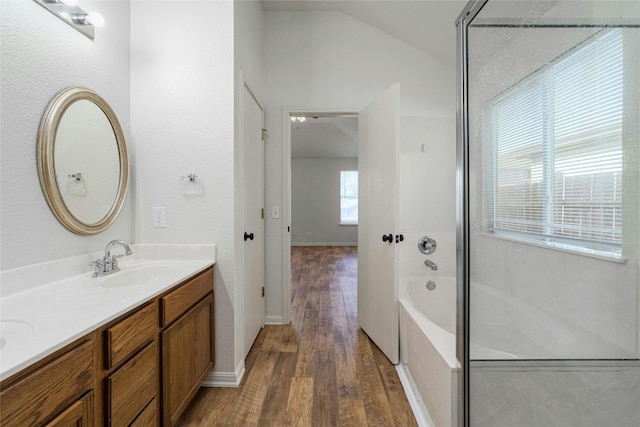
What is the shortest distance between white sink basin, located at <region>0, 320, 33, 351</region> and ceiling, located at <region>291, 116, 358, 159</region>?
14.6 feet

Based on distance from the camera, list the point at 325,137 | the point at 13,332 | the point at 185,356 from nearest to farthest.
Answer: the point at 13,332 < the point at 185,356 < the point at 325,137

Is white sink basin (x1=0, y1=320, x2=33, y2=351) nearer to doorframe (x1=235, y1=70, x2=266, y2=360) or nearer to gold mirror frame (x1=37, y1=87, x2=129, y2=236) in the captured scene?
gold mirror frame (x1=37, y1=87, x2=129, y2=236)

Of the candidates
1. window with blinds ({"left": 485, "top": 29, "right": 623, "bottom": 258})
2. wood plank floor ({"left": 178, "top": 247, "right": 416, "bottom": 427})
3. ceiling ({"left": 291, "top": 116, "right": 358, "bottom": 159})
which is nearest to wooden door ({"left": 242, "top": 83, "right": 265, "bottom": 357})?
wood plank floor ({"left": 178, "top": 247, "right": 416, "bottom": 427})

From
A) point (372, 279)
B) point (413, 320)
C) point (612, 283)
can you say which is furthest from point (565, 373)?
point (372, 279)

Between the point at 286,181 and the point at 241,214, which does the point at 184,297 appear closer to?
the point at 241,214

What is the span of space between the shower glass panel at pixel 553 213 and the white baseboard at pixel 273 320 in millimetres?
1857

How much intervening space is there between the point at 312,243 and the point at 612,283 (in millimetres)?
7503

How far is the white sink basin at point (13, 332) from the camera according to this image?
755 millimetres

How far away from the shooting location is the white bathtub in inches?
Result: 49.4

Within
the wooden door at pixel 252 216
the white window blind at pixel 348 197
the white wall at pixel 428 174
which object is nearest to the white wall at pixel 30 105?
the wooden door at pixel 252 216

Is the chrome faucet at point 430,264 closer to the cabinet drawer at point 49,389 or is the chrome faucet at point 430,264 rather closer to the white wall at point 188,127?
the white wall at point 188,127

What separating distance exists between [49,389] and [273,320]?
211 cm

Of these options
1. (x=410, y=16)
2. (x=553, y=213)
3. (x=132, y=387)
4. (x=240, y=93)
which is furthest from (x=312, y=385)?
(x=410, y=16)

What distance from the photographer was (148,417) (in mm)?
1158
